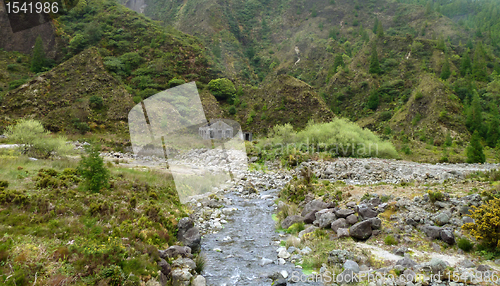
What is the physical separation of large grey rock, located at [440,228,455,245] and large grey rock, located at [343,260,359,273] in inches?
129

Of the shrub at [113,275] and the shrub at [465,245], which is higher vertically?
the shrub at [113,275]

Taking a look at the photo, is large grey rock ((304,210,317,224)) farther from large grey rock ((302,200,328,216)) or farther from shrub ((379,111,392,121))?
shrub ((379,111,392,121))

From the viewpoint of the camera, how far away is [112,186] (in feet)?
42.0

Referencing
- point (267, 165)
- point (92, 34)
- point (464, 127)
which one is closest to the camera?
point (267, 165)

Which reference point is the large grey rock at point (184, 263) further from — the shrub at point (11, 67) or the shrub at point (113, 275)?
the shrub at point (11, 67)

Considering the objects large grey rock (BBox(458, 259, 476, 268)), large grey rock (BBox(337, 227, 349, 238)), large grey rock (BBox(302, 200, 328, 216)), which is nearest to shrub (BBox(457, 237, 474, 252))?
large grey rock (BBox(458, 259, 476, 268))

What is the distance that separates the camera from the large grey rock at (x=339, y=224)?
11.3m

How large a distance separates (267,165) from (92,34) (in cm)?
6424

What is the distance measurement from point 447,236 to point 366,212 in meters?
3.09

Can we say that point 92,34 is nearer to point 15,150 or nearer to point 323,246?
point 15,150

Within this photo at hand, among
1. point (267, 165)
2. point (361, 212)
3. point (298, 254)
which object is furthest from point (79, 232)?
point (267, 165)

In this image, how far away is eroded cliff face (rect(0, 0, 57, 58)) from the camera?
2576 inches

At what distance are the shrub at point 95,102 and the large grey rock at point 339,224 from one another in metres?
53.3

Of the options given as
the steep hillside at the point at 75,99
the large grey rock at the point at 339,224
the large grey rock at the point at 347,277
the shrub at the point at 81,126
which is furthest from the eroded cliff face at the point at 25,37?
the large grey rock at the point at 347,277
